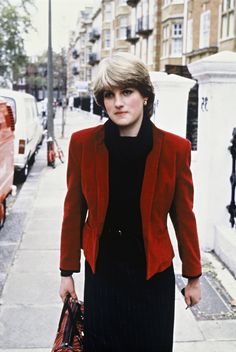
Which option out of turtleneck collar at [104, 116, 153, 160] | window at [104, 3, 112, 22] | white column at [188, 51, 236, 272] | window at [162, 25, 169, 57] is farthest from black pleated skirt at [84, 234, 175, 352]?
window at [104, 3, 112, 22]

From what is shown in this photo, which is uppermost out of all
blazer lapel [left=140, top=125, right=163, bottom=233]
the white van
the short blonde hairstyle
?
the short blonde hairstyle

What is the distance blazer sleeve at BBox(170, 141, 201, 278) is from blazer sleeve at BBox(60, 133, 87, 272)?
449 mm

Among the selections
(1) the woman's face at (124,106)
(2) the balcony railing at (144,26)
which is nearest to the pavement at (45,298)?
(1) the woman's face at (124,106)

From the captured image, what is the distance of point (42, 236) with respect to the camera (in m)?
7.16

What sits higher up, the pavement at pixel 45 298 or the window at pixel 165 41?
the window at pixel 165 41

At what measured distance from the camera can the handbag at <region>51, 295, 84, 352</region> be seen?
2561mm

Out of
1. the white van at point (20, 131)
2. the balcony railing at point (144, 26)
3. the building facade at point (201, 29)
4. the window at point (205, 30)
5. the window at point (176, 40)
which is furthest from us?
the balcony railing at point (144, 26)

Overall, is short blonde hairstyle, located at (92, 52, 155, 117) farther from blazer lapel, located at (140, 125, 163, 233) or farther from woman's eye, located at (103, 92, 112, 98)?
blazer lapel, located at (140, 125, 163, 233)

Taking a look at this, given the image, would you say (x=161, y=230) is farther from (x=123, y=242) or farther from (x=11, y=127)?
(x=11, y=127)

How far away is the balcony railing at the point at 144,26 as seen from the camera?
149 ft

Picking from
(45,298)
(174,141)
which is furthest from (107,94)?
(45,298)

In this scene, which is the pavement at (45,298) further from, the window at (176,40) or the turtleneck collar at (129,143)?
the window at (176,40)

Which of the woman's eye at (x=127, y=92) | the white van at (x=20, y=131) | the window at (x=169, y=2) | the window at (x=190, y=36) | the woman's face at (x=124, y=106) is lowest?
the white van at (x=20, y=131)

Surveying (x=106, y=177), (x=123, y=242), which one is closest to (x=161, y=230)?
(x=123, y=242)
